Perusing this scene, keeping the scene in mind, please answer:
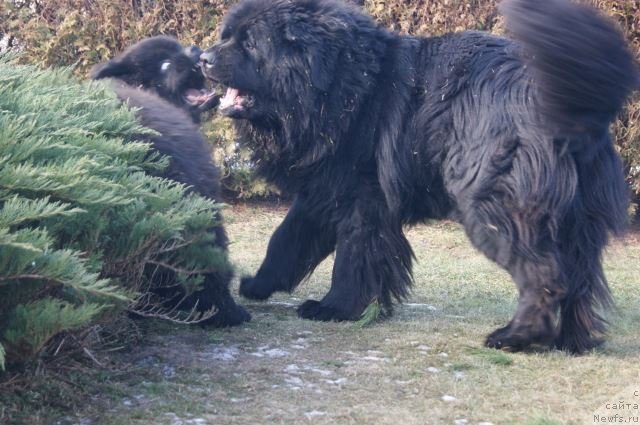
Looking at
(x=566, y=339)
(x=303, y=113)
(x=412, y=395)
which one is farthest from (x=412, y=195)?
(x=412, y=395)

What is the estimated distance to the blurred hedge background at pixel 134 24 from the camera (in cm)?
865

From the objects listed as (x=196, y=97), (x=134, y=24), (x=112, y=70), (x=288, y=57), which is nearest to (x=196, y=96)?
(x=196, y=97)

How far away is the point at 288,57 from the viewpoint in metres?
5.08

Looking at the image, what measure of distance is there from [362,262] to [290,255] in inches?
25.7

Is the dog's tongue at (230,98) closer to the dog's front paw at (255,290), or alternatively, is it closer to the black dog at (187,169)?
the black dog at (187,169)

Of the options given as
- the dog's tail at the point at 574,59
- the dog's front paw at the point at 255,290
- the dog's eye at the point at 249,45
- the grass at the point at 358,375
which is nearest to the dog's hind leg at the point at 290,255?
the dog's front paw at the point at 255,290

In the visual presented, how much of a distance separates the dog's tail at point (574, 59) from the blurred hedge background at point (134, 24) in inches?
185

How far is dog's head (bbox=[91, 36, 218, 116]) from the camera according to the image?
20.4ft

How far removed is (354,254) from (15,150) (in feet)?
7.94

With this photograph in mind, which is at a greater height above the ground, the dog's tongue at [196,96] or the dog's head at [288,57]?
the dog's head at [288,57]

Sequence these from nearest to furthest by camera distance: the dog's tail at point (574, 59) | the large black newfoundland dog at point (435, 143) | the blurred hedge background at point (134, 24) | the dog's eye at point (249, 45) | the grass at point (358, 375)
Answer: the grass at point (358, 375) < the dog's tail at point (574, 59) < the large black newfoundland dog at point (435, 143) < the dog's eye at point (249, 45) < the blurred hedge background at point (134, 24)

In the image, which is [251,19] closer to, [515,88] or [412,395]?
[515,88]

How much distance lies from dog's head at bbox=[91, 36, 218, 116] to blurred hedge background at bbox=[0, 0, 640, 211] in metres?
2.27

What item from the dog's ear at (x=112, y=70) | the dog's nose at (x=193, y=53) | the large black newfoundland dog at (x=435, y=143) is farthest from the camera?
the dog's nose at (x=193, y=53)
